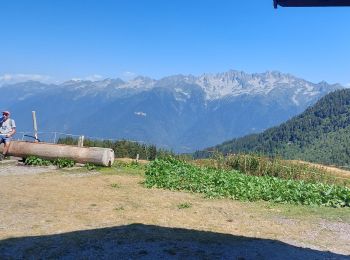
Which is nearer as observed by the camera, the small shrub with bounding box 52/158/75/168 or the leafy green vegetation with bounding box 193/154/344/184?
the small shrub with bounding box 52/158/75/168

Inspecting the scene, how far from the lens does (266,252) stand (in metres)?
9.77

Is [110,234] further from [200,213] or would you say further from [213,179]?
[213,179]

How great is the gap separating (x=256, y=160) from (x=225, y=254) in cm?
1999

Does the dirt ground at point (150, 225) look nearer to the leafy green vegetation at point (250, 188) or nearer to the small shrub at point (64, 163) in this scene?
the leafy green vegetation at point (250, 188)

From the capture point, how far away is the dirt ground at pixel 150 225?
9578 millimetres

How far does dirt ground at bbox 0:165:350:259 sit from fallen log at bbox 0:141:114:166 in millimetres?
4982

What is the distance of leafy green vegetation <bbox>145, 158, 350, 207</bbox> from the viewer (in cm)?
1720

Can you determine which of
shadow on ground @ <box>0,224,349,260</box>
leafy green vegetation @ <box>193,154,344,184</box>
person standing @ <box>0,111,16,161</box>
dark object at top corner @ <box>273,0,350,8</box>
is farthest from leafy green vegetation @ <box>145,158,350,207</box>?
dark object at top corner @ <box>273,0,350,8</box>

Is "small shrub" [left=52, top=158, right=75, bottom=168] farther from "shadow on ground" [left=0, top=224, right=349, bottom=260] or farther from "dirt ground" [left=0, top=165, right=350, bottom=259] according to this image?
"shadow on ground" [left=0, top=224, right=349, bottom=260]

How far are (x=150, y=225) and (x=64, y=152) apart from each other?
13.5 meters

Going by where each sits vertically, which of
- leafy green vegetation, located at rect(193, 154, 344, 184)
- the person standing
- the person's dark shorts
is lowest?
leafy green vegetation, located at rect(193, 154, 344, 184)

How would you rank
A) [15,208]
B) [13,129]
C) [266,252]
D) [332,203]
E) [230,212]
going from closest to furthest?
1. [266,252]
2. [15,208]
3. [230,212]
4. [332,203]
5. [13,129]

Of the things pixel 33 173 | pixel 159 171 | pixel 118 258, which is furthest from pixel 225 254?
pixel 33 173

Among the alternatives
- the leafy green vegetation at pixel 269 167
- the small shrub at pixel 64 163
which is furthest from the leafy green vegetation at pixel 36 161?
the leafy green vegetation at pixel 269 167
